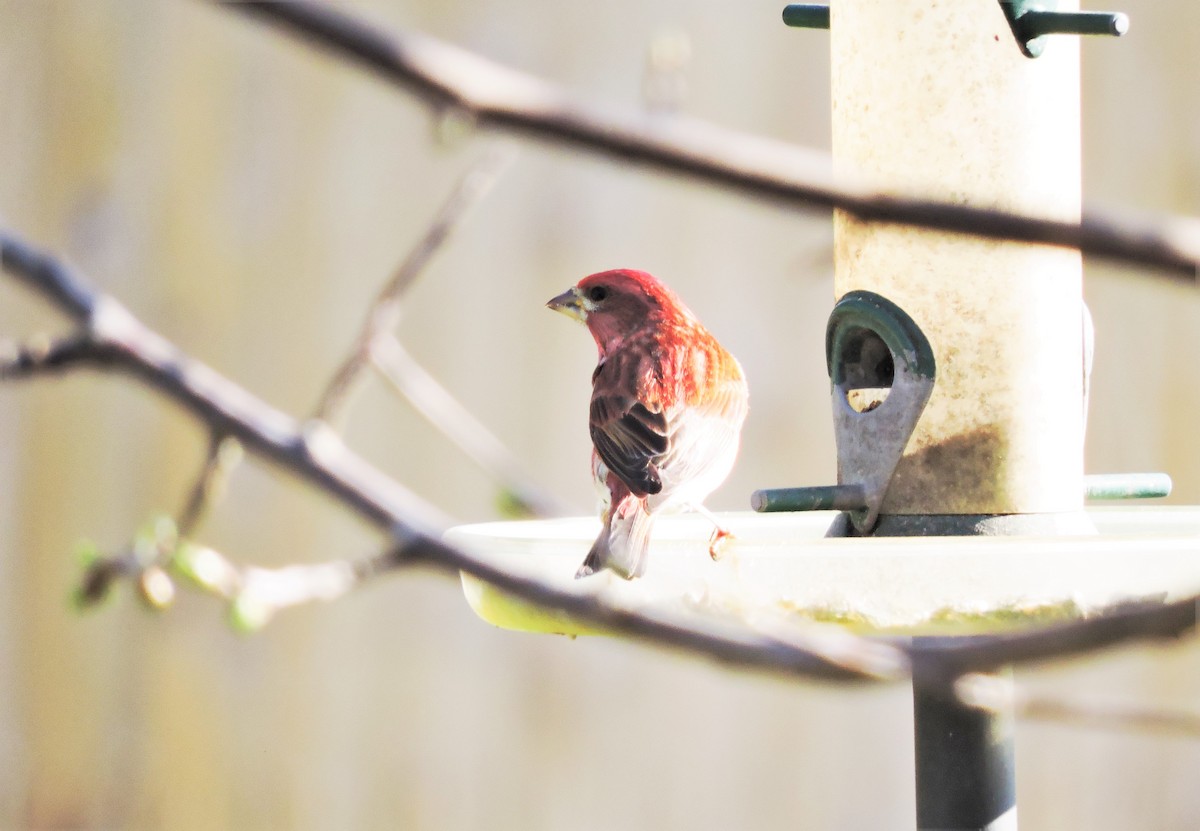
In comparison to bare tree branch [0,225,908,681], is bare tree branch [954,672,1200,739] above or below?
below

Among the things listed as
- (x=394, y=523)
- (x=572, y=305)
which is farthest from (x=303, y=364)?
(x=394, y=523)

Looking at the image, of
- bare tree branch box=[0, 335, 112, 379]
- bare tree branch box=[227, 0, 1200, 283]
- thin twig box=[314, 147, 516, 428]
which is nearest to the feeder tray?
thin twig box=[314, 147, 516, 428]

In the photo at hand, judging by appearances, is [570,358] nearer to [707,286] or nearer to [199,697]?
[707,286]

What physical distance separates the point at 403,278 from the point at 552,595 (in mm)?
946

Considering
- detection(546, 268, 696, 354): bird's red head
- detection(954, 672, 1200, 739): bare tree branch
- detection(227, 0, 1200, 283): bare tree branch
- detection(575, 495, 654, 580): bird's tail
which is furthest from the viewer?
detection(546, 268, 696, 354): bird's red head

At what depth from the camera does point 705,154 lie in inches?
15.4

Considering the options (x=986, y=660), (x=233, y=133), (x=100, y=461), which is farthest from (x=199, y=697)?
(x=986, y=660)

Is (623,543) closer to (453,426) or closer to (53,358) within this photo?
(453,426)

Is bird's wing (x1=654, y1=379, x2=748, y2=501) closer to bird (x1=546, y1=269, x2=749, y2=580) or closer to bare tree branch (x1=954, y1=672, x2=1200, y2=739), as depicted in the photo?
bird (x1=546, y1=269, x2=749, y2=580)

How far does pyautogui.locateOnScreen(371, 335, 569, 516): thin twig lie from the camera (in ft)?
6.40

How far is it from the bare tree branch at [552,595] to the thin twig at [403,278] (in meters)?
0.53

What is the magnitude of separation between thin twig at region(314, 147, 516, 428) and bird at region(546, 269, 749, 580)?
0.38 meters

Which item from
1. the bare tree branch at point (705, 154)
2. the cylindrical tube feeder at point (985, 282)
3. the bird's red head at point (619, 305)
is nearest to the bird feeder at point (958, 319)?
the cylindrical tube feeder at point (985, 282)

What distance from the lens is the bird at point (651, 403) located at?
7.22 ft
